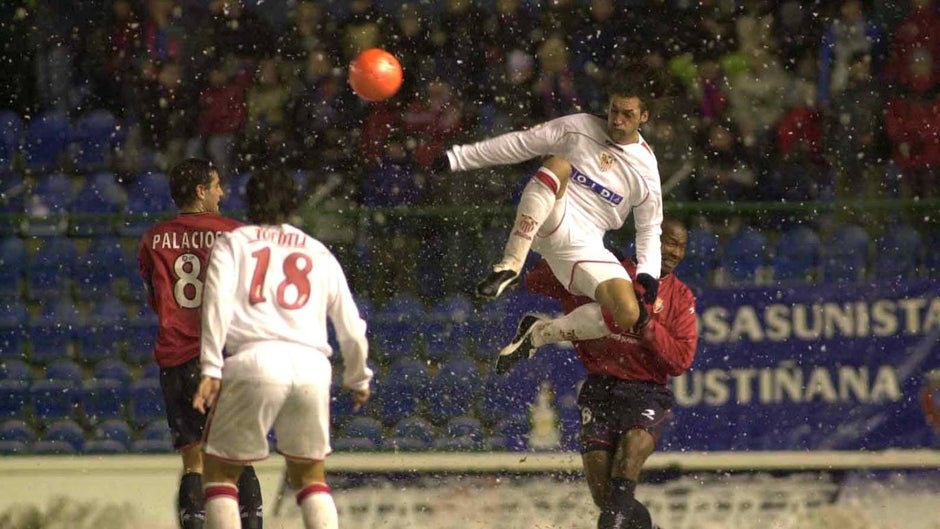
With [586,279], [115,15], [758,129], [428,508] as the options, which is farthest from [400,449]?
[115,15]

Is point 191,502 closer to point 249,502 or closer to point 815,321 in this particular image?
point 249,502

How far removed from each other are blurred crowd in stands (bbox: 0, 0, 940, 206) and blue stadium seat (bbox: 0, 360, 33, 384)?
147 centimetres

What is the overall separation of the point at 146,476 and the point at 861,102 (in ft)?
15.0

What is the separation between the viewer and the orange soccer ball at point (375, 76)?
320 inches

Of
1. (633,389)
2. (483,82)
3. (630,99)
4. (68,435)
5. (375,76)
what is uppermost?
(483,82)

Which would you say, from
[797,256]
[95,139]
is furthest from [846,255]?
[95,139]

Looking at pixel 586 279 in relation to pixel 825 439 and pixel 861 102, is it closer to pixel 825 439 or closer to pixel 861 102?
pixel 825 439

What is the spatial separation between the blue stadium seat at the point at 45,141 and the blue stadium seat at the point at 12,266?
86 cm

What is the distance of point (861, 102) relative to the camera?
10164 millimetres

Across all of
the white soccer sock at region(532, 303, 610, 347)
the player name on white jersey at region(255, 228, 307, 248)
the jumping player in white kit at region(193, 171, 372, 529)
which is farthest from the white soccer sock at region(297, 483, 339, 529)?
the white soccer sock at region(532, 303, 610, 347)

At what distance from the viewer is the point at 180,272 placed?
707 cm

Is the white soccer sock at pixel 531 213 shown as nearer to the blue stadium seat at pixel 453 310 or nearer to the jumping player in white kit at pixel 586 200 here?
the jumping player in white kit at pixel 586 200

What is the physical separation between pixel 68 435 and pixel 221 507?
313cm

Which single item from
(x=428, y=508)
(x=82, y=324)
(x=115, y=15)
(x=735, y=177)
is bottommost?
(x=428, y=508)
